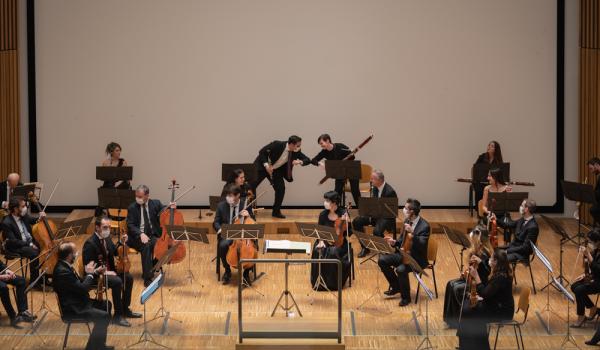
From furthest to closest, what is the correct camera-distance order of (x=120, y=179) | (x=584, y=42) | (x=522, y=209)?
(x=584, y=42), (x=120, y=179), (x=522, y=209)

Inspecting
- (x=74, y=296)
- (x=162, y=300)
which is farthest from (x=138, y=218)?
(x=74, y=296)

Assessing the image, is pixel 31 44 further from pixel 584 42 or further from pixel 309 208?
pixel 584 42

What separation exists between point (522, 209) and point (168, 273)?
13.9 feet

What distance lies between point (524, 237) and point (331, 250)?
2102 mm

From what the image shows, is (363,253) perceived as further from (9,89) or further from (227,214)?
(9,89)

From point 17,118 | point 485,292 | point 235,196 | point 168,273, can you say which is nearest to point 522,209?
point 485,292

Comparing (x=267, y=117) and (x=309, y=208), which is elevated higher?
(x=267, y=117)

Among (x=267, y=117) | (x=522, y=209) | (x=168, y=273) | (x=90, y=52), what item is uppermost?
(x=90, y=52)

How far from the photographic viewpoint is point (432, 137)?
13781 millimetres

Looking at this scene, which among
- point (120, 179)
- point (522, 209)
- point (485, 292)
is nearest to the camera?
point (485, 292)

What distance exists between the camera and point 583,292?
8641 mm

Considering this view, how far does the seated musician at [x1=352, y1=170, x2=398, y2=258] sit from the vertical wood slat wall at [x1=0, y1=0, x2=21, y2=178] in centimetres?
547

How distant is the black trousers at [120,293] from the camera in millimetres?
8641

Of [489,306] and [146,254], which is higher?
[146,254]
